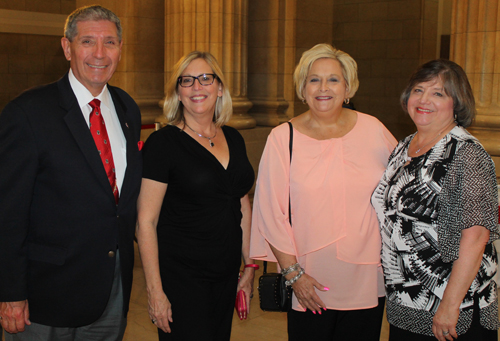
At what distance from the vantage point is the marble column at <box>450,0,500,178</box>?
20.2 ft

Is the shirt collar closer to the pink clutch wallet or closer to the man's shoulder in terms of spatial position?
the man's shoulder

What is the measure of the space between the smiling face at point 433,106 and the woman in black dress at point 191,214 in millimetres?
1054

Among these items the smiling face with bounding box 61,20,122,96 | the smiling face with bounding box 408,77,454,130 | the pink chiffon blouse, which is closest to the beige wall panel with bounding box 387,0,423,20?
the pink chiffon blouse

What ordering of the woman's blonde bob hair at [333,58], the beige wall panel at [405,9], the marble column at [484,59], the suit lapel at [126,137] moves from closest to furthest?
the suit lapel at [126,137]
the woman's blonde bob hair at [333,58]
the marble column at [484,59]
the beige wall panel at [405,9]

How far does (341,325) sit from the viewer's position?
3109mm

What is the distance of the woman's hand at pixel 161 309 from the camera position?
279cm

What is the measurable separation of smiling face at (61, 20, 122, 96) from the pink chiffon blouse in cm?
105

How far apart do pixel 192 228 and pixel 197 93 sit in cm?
77

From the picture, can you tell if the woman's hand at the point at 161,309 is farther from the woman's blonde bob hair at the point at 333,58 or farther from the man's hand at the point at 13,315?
the woman's blonde bob hair at the point at 333,58

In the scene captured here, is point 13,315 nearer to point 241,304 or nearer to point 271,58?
point 241,304

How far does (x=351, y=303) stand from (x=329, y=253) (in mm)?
325

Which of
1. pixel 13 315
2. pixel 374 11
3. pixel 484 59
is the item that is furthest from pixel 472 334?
pixel 374 11

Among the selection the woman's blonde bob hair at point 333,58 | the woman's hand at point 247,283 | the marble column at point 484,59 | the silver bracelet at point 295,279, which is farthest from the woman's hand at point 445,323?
the marble column at point 484,59

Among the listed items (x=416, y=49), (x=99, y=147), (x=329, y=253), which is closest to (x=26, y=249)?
(x=99, y=147)
